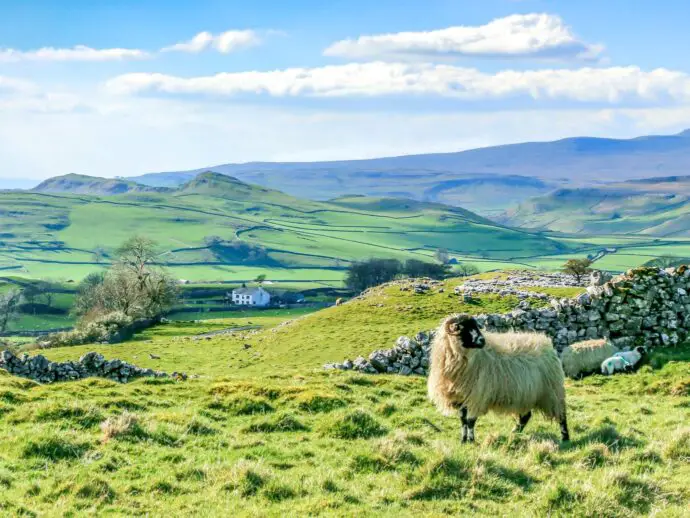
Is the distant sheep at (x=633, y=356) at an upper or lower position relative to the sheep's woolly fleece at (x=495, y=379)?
lower

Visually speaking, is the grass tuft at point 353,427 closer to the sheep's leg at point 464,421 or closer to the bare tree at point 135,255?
the sheep's leg at point 464,421

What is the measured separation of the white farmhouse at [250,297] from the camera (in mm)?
173250

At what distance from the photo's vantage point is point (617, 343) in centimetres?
2806

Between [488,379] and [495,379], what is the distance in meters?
0.16

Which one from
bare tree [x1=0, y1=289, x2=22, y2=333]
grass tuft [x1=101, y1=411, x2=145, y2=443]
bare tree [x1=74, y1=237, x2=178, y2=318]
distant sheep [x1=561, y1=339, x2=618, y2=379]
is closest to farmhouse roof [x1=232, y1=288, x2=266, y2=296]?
bare tree [x1=0, y1=289, x2=22, y2=333]

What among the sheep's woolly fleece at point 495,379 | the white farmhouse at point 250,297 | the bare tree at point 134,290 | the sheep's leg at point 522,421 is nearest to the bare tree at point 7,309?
the bare tree at point 134,290

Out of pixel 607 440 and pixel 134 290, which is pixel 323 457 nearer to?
pixel 607 440

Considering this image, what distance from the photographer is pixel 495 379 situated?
1518 centimetres

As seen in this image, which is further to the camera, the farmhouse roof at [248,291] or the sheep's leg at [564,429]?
the farmhouse roof at [248,291]

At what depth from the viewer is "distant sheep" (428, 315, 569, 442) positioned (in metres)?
15.2

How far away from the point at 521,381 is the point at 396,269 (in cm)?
13449

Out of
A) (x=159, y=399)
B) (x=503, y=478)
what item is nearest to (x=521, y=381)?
(x=503, y=478)

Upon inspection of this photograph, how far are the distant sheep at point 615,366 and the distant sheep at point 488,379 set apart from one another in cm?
1116

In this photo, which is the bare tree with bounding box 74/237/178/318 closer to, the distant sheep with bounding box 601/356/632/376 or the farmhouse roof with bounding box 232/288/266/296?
the farmhouse roof with bounding box 232/288/266/296
